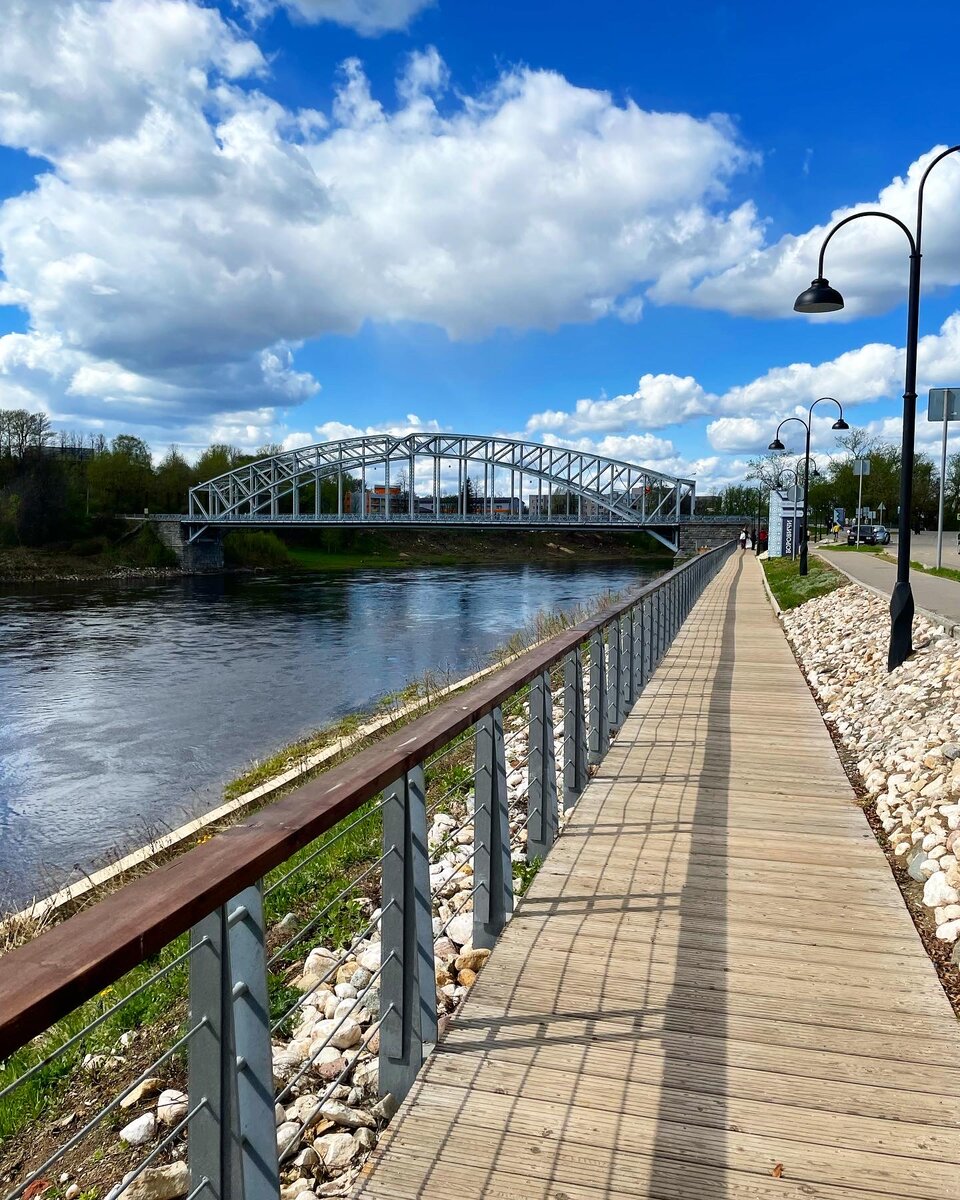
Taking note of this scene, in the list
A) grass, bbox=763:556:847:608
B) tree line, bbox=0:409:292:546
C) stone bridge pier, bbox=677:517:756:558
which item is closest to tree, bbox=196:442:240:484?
tree line, bbox=0:409:292:546

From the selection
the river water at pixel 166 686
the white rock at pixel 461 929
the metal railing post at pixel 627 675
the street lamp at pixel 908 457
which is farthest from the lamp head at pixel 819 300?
the river water at pixel 166 686

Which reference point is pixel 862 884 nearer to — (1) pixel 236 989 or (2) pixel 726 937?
(2) pixel 726 937

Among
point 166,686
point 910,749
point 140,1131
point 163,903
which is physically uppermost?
point 163,903

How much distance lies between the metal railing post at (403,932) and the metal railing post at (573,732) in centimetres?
294

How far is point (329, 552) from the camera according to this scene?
98.0 meters

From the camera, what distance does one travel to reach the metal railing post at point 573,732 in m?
6.02

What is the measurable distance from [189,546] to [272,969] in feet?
252

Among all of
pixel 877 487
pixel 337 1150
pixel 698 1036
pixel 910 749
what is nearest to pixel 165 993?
pixel 337 1150

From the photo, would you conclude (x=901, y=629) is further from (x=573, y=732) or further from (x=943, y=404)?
(x=943, y=404)

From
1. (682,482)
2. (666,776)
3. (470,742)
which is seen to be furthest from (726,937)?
(682,482)

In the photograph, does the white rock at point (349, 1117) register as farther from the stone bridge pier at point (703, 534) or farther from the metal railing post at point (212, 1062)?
the stone bridge pier at point (703, 534)

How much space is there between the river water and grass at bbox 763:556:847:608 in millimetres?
7765

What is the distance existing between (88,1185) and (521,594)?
48229 mm

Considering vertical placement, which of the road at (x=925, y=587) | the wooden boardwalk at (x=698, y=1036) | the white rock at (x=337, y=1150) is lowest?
the white rock at (x=337, y=1150)
